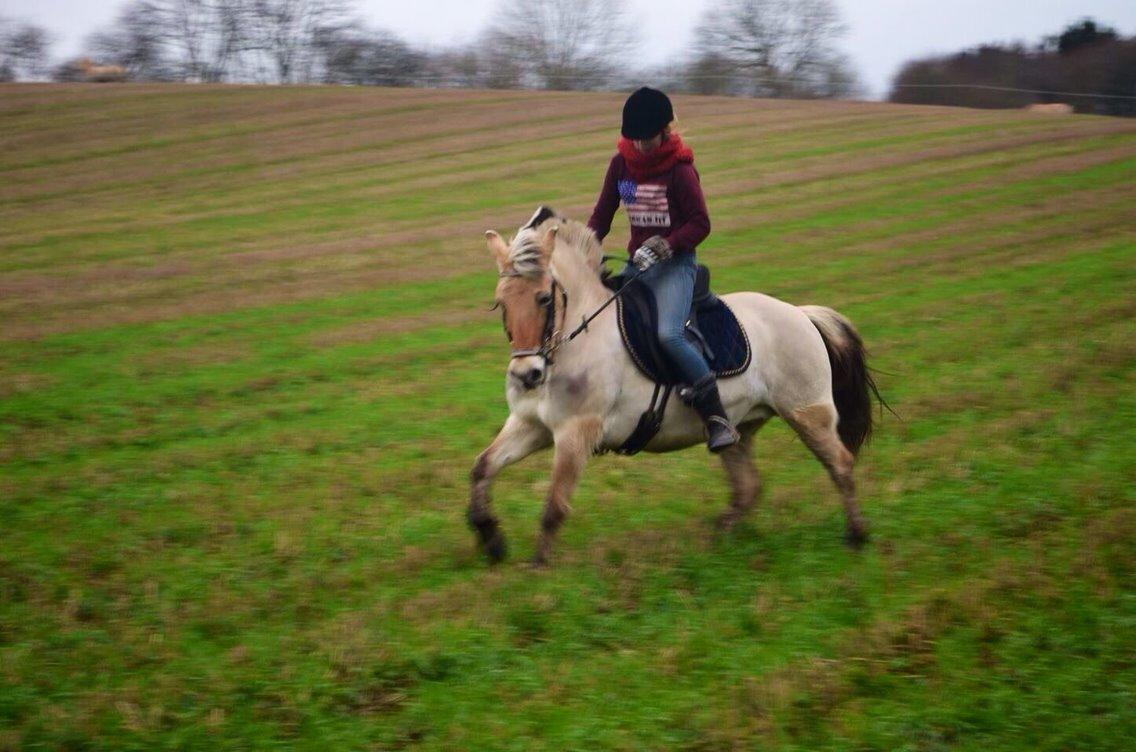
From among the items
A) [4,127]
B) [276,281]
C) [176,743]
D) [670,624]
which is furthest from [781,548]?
[4,127]

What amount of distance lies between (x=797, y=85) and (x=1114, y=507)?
54.3m

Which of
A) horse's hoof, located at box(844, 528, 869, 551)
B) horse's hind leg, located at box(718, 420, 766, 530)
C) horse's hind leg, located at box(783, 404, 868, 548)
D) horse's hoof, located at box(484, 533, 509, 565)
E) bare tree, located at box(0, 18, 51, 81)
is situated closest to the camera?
horse's hoof, located at box(484, 533, 509, 565)

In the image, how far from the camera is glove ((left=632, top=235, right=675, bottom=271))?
6.72 metres

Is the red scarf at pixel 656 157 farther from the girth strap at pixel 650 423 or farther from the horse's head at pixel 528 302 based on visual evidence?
the girth strap at pixel 650 423

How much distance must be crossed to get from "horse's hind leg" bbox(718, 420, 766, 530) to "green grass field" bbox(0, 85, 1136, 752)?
210 millimetres

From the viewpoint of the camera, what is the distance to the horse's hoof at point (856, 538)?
6.95m

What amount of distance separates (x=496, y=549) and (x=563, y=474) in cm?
64

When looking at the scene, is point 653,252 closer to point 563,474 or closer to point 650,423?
point 650,423

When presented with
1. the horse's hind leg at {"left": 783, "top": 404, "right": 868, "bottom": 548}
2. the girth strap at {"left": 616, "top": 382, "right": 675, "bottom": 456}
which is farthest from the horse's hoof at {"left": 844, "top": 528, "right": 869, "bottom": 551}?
the girth strap at {"left": 616, "top": 382, "right": 675, "bottom": 456}

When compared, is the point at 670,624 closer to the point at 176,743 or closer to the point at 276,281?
the point at 176,743

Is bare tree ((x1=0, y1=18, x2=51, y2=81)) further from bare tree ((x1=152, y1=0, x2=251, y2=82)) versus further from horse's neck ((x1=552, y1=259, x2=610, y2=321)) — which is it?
horse's neck ((x1=552, y1=259, x2=610, y2=321))

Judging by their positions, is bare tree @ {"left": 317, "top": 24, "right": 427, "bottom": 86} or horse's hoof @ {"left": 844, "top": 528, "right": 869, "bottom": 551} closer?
horse's hoof @ {"left": 844, "top": 528, "right": 869, "bottom": 551}

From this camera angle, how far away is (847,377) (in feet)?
25.6

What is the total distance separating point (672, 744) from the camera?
4504mm
